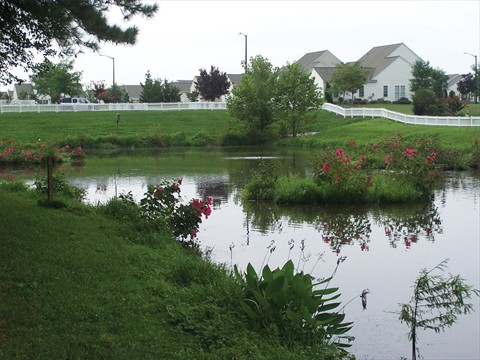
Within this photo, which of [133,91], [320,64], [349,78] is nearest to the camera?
[349,78]

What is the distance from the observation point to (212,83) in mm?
81750

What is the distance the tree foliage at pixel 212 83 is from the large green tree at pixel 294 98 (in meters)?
26.6

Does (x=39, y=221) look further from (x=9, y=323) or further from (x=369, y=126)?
(x=369, y=126)

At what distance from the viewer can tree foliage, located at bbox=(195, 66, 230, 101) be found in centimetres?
8175

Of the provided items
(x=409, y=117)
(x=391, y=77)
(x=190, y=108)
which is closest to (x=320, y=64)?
(x=391, y=77)

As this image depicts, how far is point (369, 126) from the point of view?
48688 mm

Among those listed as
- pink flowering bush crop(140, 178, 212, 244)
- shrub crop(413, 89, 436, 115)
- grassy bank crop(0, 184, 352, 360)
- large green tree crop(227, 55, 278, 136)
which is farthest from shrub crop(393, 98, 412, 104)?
grassy bank crop(0, 184, 352, 360)

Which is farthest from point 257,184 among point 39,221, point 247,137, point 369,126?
point 247,137

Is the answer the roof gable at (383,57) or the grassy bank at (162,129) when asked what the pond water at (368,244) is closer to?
the grassy bank at (162,129)

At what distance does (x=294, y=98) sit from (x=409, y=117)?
11207 millimetres

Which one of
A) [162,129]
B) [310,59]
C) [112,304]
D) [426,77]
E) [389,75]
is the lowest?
[112,304]

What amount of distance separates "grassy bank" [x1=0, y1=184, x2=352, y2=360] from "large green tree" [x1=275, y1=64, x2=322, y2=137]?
148 feet

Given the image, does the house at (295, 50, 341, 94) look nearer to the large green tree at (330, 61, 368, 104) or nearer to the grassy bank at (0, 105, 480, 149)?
the large green tree at (330, 61, 368, 104)

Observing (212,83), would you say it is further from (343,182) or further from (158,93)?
(343,182)
